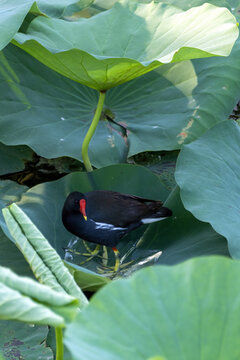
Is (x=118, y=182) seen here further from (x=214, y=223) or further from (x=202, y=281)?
(x=202, y=281)

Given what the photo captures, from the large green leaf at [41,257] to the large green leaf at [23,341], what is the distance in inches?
16.9

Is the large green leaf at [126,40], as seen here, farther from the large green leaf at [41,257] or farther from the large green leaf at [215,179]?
the large green leaf at [41,257]

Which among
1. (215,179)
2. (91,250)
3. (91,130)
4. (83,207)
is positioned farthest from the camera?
(91,130)

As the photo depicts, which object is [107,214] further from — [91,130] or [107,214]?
[91,130]

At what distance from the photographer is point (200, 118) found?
1997mm

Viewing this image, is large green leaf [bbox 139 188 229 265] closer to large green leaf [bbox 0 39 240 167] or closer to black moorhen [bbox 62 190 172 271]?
black moorhen [bbox 62 190 172 271]

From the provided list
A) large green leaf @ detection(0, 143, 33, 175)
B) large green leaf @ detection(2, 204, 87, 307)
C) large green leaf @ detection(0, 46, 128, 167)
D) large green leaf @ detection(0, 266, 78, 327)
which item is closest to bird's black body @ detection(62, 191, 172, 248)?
large green leaf @ detection(0, 46, 128, 167)

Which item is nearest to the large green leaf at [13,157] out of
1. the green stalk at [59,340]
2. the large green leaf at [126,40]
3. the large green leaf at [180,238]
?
the large green leaf at [126,40]

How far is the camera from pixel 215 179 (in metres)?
1.50

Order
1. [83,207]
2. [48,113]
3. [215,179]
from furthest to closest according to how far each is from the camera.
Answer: [48,113] < [83,207] < [215,179]

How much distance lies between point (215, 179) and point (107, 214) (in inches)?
14.3

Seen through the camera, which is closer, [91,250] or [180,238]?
[180,238]

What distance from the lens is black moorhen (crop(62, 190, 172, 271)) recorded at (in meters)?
1.60

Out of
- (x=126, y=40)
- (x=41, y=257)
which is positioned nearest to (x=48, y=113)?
(x=126, y=40)
